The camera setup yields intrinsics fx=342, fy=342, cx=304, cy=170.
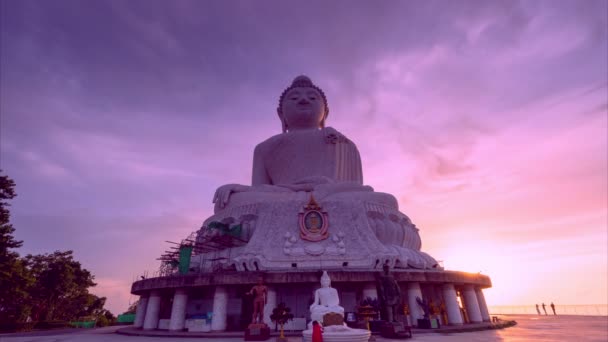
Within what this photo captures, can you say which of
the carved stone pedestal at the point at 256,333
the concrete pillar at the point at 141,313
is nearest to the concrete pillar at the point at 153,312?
the concrete pillar at the point at 141,313

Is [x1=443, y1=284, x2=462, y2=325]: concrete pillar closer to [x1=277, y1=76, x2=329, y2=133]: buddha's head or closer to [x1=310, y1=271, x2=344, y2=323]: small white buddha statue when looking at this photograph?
[x1=310, y1=271, x2=344, y2=323]: small white buddha statue

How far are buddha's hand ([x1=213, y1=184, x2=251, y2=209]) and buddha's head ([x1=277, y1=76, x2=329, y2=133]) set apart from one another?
8.42 m

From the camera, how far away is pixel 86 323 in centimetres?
2466

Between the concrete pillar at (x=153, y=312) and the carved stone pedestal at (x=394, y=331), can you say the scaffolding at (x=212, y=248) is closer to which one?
the concrete pillar at (x=153, y=312)

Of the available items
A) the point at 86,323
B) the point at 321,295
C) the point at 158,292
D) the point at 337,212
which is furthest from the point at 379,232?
the point at 86,323

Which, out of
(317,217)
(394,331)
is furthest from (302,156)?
(394,331)

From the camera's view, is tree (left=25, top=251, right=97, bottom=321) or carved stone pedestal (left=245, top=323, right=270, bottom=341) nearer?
carved stone pedestal (left=245, top=323, right=270, bottom=341)

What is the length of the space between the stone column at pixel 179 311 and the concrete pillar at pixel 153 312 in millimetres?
1613

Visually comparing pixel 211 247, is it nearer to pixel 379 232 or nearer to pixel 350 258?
pixel 350 258

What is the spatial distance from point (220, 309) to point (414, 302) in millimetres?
7977

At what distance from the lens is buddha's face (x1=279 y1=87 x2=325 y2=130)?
87.7 ft

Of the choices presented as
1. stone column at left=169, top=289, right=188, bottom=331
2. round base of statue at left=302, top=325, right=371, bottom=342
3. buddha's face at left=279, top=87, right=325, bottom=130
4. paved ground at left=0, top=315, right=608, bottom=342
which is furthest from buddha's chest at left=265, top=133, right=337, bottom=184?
round base of statue at left=302, top=325, right=371, bottom=342

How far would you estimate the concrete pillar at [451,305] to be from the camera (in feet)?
48.1

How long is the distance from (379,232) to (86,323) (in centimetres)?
2216
